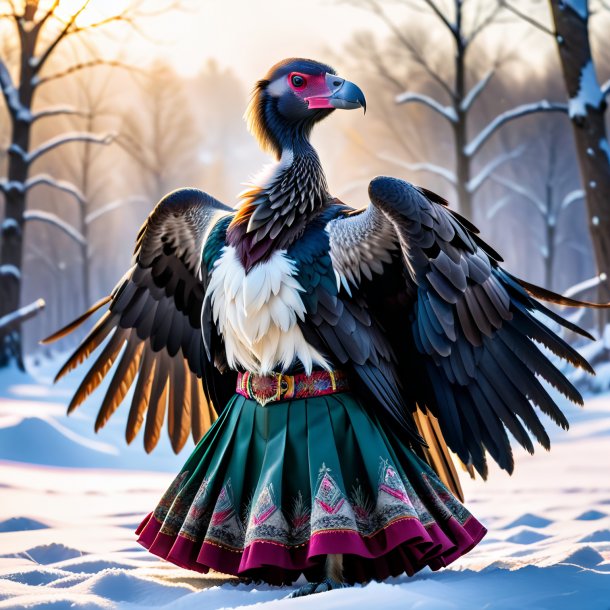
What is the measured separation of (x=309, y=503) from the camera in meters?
2.98

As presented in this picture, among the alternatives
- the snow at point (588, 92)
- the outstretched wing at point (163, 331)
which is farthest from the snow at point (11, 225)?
the outstretched wing at point (163, 331)

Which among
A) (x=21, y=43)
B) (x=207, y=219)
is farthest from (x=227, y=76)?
(x=207, y=219)

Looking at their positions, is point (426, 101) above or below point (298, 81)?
above

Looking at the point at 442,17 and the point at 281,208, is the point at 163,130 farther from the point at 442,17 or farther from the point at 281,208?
the point at 281,208

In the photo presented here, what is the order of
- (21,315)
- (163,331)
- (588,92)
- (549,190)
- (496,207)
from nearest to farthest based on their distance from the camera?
(163,331) → (588,92) → (21,315) → (549,190) → (496,207)

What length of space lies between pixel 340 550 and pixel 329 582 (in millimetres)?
158

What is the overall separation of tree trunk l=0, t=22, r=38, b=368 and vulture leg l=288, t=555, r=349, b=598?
26.6 feet

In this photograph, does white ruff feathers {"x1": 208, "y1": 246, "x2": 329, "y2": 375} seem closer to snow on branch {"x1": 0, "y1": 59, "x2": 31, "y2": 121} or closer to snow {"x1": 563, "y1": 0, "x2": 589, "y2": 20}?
snow {"x1": 563, "y1": 0, "x2": 589, "y2": 20}

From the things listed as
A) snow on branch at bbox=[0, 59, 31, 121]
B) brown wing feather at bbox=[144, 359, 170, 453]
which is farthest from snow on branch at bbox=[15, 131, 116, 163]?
brown wing feather at bbox=[144, 359, 170, 453]

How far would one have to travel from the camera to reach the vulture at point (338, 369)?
9.71 ft

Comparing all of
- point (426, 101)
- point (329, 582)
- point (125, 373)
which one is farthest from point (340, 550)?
point (426, 101)

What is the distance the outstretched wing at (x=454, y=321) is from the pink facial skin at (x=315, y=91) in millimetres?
393

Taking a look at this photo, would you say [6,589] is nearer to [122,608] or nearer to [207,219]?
[122,608]

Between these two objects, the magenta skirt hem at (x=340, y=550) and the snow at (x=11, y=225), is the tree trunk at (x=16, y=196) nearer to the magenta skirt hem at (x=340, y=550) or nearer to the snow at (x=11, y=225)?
the snow at (x=11, y=225)
